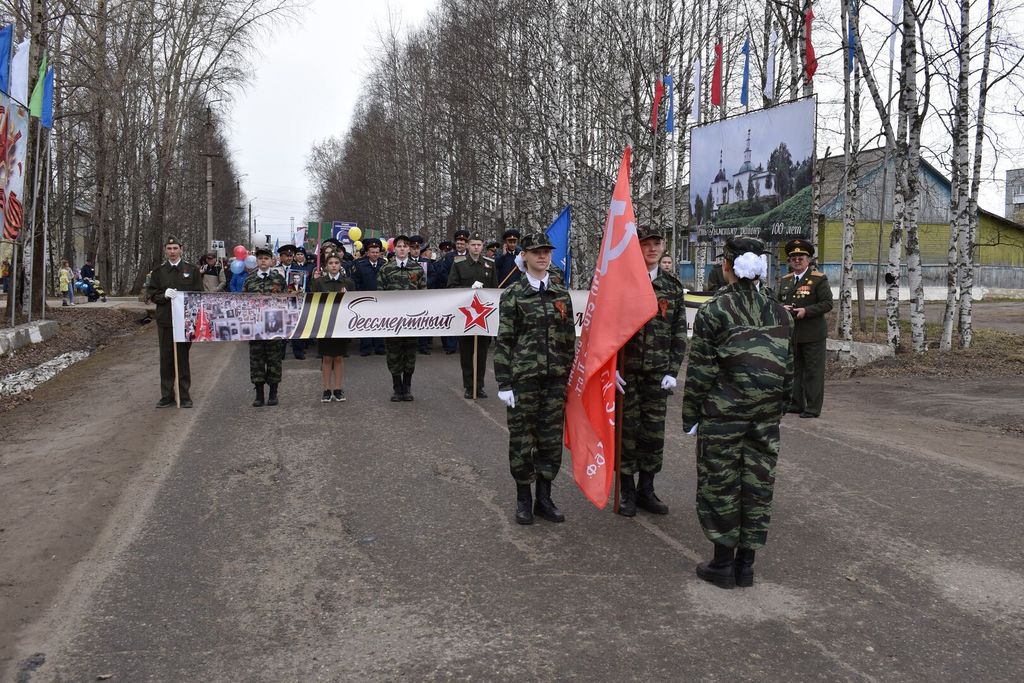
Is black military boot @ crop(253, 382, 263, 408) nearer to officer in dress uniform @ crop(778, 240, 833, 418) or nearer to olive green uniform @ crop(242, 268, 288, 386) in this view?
olive green uniform @ crop(242, 268, 288, 386)

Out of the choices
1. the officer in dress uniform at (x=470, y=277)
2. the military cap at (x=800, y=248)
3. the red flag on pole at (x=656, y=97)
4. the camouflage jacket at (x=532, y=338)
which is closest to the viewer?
the camouflage jacket at (x=532, y=338)

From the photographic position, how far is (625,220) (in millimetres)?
5523

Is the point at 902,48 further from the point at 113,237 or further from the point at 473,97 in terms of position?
the point at 113,237

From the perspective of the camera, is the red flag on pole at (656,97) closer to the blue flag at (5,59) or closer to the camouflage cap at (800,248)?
the camouflage cap at (800,248)

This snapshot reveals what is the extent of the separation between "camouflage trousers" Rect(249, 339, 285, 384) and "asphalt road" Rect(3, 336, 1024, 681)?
2.74 metres

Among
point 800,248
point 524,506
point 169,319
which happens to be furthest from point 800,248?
point 169,319

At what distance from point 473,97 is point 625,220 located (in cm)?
2377

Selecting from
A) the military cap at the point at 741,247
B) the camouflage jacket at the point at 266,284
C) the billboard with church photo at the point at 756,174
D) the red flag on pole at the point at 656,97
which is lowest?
the camouflage jacket at the point at 266,284

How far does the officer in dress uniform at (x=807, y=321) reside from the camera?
9133 millimetres

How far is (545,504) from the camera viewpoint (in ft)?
18.4

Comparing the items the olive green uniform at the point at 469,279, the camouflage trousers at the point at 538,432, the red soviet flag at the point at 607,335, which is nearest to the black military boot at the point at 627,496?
the red soviet flag at the point at 607,335

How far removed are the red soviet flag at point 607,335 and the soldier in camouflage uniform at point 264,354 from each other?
5.72 m

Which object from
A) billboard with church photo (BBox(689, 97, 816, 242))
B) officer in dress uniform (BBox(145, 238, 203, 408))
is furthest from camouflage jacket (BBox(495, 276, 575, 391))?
billboard with church photo (BBox(689, 97, 816, 242))

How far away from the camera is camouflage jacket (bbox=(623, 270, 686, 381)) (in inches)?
221
